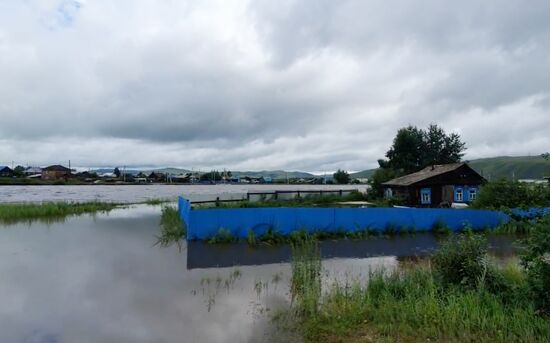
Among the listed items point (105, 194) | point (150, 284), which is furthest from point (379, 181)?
point (105, 194)

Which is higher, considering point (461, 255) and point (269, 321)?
point (461, 255)

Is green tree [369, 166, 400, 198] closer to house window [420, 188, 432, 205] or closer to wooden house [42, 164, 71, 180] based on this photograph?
house window [420, 188, 432, 205]

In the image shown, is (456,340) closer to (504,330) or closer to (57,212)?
(504,330)

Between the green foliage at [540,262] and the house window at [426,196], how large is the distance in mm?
22015

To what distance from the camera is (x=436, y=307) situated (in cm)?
524

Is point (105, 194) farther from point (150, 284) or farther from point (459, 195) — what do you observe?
point (150, 284)

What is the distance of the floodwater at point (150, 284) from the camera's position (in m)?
5.63

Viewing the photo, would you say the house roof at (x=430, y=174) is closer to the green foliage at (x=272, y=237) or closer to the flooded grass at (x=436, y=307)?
the green foliage at (x=272, y=237)

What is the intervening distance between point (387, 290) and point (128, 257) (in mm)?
8304

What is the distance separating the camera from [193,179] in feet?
464

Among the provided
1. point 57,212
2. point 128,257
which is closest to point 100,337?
point 128,257

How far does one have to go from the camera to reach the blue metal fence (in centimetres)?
1330

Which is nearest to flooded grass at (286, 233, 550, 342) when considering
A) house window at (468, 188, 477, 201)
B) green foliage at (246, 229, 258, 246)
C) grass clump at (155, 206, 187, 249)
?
green foliage at (246, 229, 258, 246)

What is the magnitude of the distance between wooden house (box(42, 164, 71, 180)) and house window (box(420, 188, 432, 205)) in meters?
117
